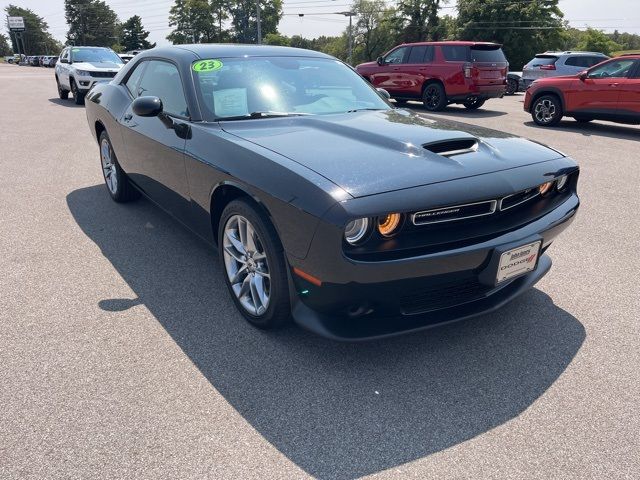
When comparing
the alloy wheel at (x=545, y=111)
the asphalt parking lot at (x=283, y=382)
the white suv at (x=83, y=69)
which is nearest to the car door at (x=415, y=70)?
the alloy wheel at (x=545, y=111)

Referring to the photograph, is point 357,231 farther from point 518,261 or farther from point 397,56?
point 397,56

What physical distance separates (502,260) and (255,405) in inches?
52.1

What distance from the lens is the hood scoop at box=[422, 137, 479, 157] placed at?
107 inches

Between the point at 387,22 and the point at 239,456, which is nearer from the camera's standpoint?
the point at 239,456

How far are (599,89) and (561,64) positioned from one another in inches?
313

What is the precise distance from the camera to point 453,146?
9.27ft

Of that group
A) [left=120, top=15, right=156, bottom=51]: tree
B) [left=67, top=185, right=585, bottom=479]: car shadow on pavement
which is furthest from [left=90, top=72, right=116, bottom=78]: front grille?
[left=120, top=15, right=156, bottom=51]: tree

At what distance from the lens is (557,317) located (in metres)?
3.07

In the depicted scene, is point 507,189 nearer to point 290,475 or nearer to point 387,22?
point 290,475

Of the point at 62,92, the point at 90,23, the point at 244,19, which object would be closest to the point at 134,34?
the point at 90,23

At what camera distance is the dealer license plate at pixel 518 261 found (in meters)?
2.45

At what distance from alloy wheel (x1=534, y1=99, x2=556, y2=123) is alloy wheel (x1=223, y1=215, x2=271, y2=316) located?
9923 mm

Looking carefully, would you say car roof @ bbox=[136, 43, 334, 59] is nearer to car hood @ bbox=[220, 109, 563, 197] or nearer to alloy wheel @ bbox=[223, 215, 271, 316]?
car hood @ bbox=[220, 109, 563, 197]

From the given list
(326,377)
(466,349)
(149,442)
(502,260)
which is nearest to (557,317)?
(466,349)
